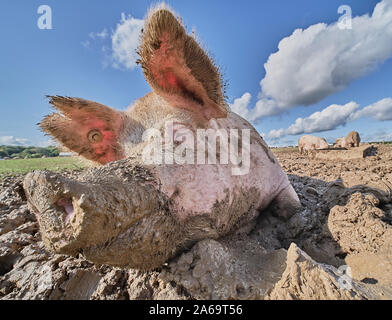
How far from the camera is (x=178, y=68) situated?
4.75 feet

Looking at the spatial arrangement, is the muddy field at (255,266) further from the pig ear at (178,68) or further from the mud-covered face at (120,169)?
the pig ear at (178,68)

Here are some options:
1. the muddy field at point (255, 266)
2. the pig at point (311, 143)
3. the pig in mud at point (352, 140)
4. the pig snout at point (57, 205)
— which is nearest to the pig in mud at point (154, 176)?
the pig snout at point (57, 205)

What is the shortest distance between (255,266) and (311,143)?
1649cm

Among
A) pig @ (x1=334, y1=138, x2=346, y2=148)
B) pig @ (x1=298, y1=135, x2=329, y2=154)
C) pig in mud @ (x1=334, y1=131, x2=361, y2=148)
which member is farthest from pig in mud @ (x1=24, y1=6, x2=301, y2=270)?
pig @ (x1=334, y1=138, x2=346, y2=148)

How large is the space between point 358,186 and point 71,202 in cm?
286

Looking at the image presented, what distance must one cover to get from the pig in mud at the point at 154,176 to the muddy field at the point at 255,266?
0.51 feet

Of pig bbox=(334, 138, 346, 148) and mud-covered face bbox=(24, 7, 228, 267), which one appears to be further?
pig bbox=(334, 138, 346, 148)

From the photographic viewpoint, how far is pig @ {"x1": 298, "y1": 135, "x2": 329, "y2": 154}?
14.9 meters

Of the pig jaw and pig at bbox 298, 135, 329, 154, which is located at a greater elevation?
pig at bbox 298, 135, 329, 154

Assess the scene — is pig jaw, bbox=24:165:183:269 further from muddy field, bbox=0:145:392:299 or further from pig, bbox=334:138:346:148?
pig, bbox=334:138:346:148

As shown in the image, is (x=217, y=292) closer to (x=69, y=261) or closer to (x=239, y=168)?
(x=239, y=168)

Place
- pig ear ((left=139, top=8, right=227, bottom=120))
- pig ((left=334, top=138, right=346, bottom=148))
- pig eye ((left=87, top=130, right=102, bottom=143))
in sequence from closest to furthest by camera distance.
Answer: pig ear ((left=139, top=8, right=227, bottom=120)) < pig eye ((left=87, top=130, right=102, bottom=143)) < pig ((left=334, top=138, right=346, bottom=148))

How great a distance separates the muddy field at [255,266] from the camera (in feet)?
3.64

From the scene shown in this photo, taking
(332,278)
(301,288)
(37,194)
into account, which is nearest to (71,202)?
(37,194)
